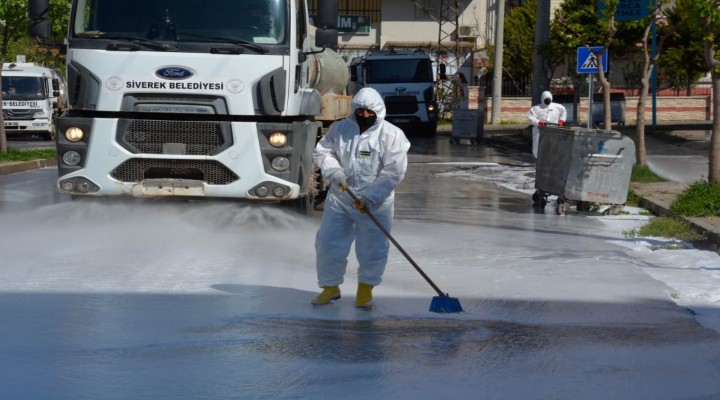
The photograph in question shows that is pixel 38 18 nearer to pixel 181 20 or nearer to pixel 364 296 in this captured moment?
pixel 181 20

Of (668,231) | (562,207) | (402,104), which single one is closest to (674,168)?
(562,207)

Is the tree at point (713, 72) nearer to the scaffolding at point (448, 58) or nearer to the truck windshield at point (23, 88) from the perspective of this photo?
the truck windshield at point (23, 88)

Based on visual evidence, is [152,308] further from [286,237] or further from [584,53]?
[584,53]

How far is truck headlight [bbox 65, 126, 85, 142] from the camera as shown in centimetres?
1220

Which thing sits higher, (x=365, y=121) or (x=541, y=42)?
(x=541, y=42)

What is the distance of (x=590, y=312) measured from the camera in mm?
8617

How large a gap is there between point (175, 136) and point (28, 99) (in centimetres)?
2527

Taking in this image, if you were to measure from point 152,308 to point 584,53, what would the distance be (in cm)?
1625

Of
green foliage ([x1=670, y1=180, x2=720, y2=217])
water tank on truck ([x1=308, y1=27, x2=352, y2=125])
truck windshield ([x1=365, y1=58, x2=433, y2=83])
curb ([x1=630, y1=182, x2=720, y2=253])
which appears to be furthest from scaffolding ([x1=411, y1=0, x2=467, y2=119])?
green foliage ([x1=670, y1=180, x2=720, y2=217])

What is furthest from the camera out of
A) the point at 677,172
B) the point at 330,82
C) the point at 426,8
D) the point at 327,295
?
the point at 426,8

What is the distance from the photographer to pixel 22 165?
22.2 metres

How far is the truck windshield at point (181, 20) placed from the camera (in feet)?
40.3

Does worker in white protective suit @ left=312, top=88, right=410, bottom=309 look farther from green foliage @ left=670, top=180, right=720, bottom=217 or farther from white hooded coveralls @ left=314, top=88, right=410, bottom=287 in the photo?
green foliage @ left=670, top=180, right=720, bottom=217

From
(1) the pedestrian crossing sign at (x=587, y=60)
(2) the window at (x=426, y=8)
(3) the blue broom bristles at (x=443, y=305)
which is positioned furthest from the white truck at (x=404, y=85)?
(3) the blue broom bristles at (x=443, y=305)
